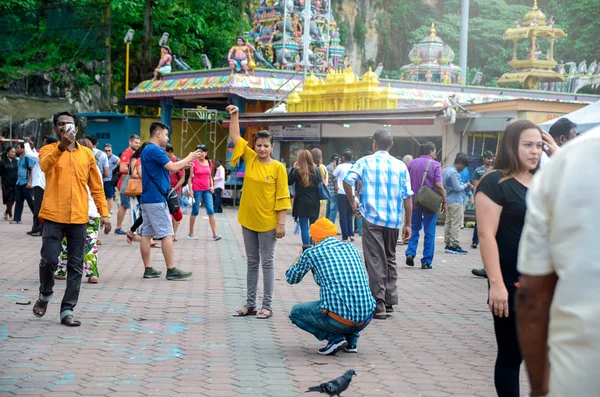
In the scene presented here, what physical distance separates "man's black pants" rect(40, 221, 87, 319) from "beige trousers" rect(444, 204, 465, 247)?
8.44 meters

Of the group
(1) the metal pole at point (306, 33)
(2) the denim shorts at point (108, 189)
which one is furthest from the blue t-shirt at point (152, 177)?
(1) the metal pole at point (306, 33)

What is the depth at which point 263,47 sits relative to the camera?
33.2 m

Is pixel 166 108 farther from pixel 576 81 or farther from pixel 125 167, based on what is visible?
pixel 125 167

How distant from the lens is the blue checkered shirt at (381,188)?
798 centimetres

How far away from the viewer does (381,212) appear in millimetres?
7965

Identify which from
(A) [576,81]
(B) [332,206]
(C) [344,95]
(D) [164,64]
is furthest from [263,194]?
(A) [576,81]

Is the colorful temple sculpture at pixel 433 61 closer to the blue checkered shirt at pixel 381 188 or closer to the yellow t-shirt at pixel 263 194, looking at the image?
the blue checkered shirt at pixel 381 188

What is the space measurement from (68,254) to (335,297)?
2.39 meters

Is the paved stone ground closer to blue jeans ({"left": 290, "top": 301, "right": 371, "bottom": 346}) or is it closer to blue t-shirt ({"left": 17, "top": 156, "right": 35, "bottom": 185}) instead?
blue jeans ({"left": 290, "top": 301, "right": 371, "bottom": 346})

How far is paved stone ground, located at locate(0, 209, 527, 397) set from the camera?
559cm

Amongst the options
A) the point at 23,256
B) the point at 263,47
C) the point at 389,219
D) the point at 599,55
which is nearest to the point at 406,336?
the point at 389,219

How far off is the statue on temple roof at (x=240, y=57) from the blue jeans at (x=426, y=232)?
56.5 ft

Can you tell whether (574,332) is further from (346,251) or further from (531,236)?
(346,251)

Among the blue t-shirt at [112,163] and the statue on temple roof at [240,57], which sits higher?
the statue on temple roof at [240,57]
